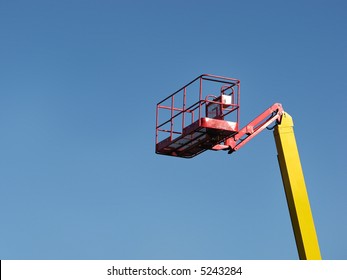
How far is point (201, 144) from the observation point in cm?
1720

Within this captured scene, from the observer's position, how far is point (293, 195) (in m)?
17.0

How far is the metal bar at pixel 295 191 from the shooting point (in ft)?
54.1

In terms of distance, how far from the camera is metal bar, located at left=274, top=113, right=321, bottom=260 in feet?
54.1

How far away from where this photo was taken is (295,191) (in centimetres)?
1703
